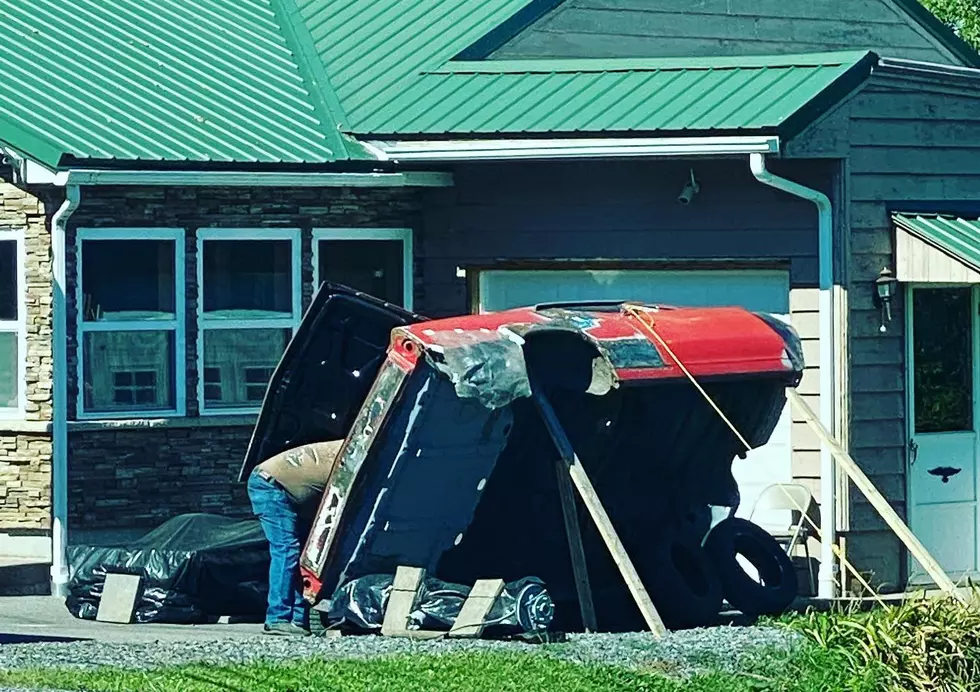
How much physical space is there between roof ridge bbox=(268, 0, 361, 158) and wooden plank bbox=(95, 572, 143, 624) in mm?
3874

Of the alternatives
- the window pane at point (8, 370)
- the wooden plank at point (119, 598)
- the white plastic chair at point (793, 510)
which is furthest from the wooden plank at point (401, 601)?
the window pane at point (8, 370)

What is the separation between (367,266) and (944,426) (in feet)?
14.8

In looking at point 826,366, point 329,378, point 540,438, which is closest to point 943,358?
point 826,366

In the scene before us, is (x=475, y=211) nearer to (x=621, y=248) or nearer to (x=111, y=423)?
(x=621, y=248)

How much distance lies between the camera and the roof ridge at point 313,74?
16.3 metres

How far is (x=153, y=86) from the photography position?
16391 millimetres

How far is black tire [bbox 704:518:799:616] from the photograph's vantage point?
13023 millimetres

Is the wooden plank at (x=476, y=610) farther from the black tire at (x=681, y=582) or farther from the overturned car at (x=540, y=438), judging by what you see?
the black tire at (x=681, y=582)

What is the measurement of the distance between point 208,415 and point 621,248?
3.29 meters

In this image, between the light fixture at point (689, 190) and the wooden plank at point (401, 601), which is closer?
the wooden plank at point (401, 601)

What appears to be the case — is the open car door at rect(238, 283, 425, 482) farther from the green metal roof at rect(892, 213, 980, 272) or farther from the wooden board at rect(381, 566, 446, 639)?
the green metal roof at rect(892, 213, 980, 272)

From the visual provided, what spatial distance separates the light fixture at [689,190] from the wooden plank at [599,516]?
104 inches

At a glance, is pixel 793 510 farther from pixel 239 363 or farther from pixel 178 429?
pixel 178 429

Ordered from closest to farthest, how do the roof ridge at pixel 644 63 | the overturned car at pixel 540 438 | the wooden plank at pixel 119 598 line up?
the overturned car at pixel 540 438 → the wooden plank at pixel 119 598 → the roof ridge at pixel 644 63
